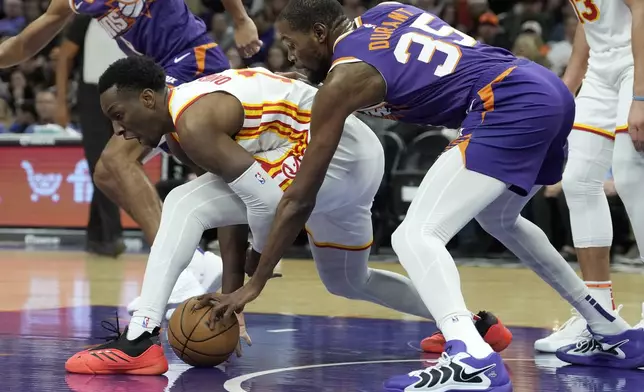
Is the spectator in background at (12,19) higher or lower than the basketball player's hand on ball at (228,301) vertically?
lower

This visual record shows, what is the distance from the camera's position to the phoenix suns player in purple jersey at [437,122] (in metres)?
3.76

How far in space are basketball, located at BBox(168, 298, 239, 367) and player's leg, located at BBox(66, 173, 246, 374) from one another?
0.10m

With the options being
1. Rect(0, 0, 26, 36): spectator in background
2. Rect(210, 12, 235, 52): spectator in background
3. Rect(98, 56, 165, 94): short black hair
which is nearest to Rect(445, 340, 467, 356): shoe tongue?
Rect(98, 56, 165, 94): short black hair

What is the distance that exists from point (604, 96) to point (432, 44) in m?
1.16

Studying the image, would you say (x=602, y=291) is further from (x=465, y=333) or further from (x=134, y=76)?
(x=134, y=76)

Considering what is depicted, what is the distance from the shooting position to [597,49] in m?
4.94

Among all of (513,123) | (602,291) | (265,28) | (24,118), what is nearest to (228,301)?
(513,123)

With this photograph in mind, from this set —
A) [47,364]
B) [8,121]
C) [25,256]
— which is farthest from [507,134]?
[8,121]

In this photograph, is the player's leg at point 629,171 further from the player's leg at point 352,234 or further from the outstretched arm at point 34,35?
the outstretched arm at point 34,35

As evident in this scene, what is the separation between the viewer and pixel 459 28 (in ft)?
43.5

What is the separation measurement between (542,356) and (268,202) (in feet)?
4.52

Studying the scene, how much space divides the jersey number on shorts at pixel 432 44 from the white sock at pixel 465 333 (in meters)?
0.85

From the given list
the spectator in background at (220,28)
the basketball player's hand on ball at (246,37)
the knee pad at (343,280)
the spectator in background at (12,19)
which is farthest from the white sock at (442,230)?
the spectator in background at (12,19)

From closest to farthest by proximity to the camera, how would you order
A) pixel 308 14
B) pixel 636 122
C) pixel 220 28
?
pixel 308 14 < pixel 636 122 < pixel 220 28
